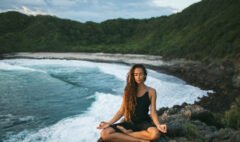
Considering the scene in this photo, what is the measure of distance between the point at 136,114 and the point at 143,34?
91760mm

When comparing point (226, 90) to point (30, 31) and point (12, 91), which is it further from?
point (30, 31)

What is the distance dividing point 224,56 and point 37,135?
113ft

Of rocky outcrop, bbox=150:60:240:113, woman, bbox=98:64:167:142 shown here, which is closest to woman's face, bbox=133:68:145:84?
woman, bbox=98:64:167:142

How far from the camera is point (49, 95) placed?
2672 centimetres

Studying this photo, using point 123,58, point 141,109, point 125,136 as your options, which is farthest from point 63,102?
point 123,58

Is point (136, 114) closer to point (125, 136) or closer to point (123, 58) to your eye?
point (125, 136)

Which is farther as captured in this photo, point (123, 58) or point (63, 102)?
point (123, 58)

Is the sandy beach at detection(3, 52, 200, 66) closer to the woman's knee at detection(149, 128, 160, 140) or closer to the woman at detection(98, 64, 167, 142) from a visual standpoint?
the woman at detection(98, 64, 167, 142)

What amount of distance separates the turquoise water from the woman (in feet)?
27.7

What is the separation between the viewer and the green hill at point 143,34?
56656 mm

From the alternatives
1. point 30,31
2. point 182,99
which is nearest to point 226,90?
point 182,99

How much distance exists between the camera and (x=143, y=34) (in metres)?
97.6

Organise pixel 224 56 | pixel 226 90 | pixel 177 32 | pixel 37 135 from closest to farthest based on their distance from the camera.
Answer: pixel 37 135
pixel 226 90
pixel 224 56
pixel 177 32

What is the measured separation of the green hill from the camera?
56.7 metres
